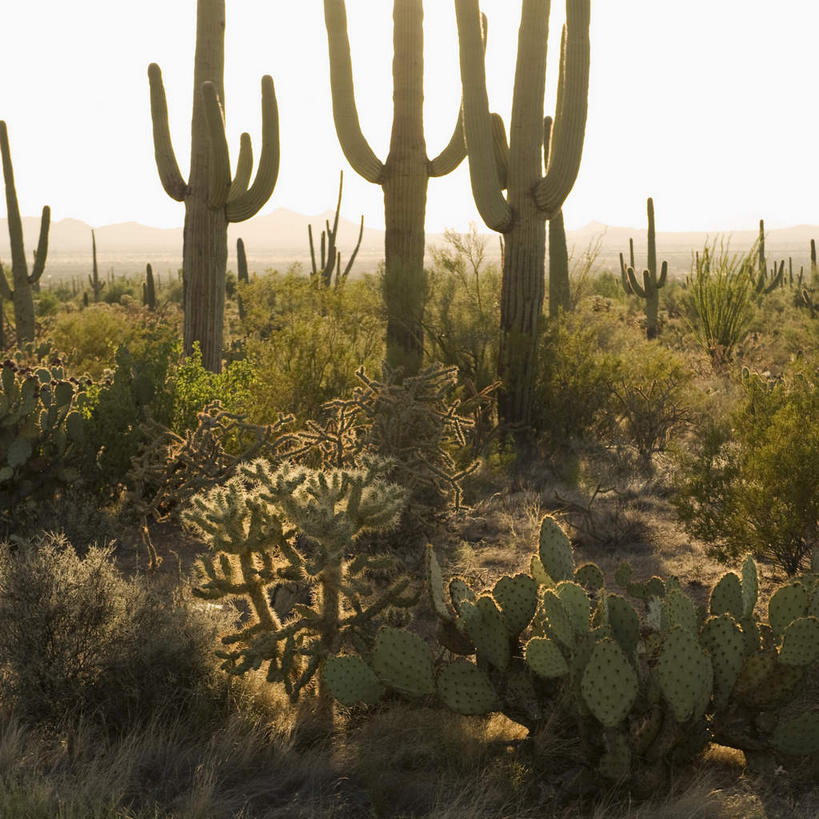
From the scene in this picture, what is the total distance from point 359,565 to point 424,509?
202 cm

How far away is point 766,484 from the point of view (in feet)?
19.7

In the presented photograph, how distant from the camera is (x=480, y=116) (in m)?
10.4

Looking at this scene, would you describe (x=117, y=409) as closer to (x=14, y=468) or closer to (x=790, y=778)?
(x=14, y=468)

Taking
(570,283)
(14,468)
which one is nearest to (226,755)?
(14,468)

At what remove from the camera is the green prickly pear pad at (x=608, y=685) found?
362cm

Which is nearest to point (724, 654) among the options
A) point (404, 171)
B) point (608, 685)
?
point (608, 685)

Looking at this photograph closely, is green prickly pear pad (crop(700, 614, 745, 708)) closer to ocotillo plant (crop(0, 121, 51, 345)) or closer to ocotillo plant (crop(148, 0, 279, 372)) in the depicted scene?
ocotillo plant (crop(148, 0, 279, 372))

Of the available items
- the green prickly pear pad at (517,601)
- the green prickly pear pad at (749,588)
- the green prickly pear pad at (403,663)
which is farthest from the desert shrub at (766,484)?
the green prickly pear pad at (403,663)

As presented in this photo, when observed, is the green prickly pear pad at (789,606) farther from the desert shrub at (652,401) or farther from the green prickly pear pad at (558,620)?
the desert shrub at (652,401)

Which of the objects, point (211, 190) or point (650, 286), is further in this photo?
point (650, 286)

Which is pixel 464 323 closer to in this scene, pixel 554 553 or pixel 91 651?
pixel 554 553

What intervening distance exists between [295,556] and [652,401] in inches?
262

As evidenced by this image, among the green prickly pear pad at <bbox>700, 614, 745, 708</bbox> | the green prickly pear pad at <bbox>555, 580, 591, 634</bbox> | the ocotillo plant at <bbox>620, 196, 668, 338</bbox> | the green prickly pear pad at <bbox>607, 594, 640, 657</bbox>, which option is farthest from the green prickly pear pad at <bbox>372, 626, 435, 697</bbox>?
the ocotillo plant at <bbox>620, 196, 668, 338</bbox>

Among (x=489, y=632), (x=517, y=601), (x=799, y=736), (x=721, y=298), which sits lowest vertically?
(x=799, y=736)
